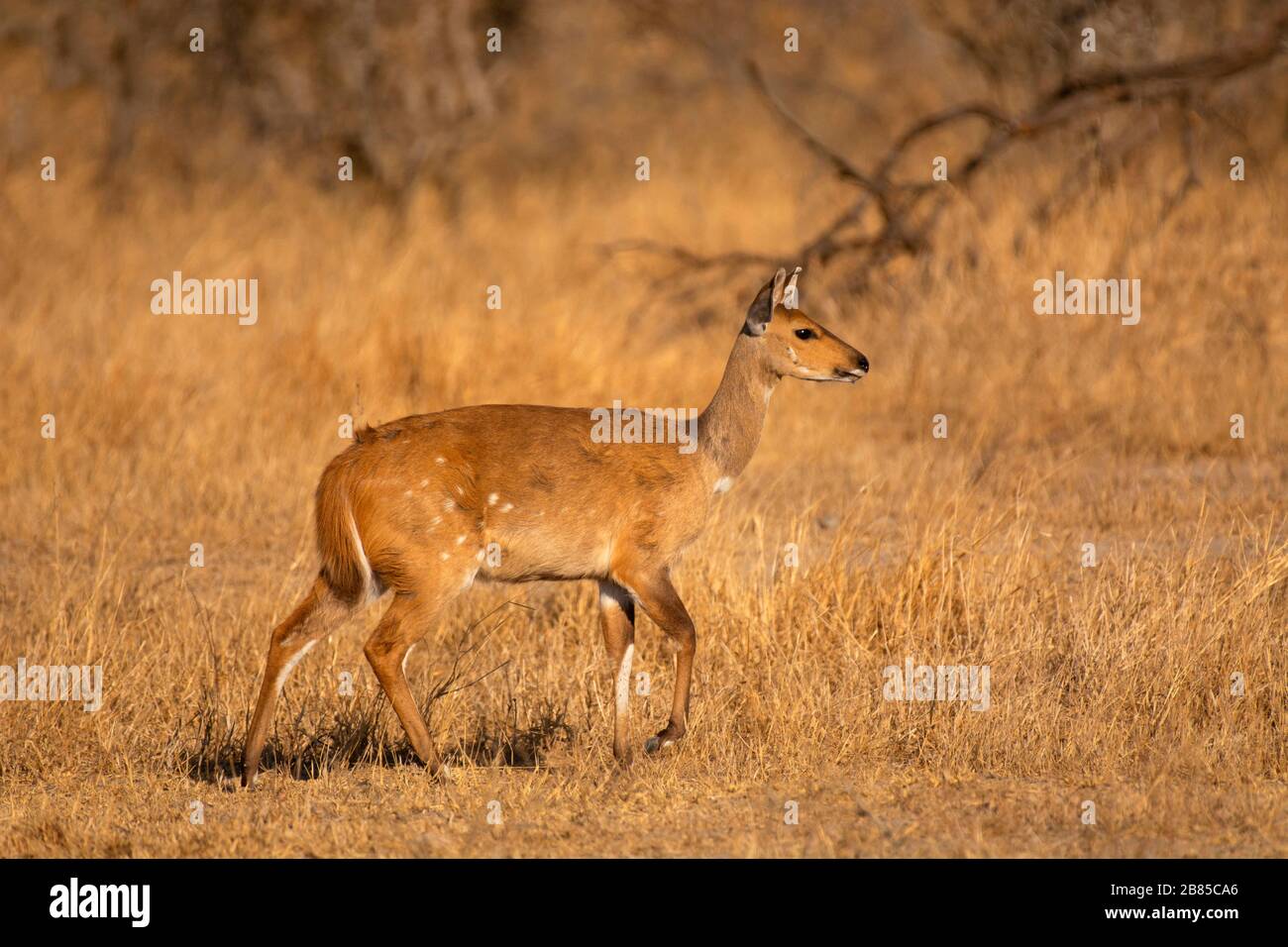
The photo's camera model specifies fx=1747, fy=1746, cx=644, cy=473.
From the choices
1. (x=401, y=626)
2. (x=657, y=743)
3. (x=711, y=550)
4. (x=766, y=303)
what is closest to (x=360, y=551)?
(x=401, y=626)

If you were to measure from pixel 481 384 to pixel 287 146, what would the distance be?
8.00 m

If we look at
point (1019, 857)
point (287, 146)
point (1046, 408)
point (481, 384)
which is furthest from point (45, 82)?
point (1019, 857)

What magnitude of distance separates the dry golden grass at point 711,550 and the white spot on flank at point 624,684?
0.20 meters

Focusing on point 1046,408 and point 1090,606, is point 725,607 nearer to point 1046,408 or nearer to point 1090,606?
point 1090,606

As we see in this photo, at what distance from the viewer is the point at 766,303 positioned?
668 cm

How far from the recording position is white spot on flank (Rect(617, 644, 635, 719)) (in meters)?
6.36

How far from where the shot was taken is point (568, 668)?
Result: 23.9 feet

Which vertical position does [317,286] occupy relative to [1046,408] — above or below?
above

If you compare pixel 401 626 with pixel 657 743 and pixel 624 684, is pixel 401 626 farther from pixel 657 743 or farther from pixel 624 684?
pixel 657 743

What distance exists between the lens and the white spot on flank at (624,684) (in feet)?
20.9

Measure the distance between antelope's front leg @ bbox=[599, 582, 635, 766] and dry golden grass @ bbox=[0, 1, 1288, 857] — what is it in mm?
210

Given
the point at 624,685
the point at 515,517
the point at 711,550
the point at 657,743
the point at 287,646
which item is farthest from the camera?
the point at 711,550

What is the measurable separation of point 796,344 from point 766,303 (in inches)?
7.7

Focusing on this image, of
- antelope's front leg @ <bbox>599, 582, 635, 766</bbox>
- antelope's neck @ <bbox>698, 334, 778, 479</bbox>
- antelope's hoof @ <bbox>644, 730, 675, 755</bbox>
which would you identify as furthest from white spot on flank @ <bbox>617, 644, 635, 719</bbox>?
antelope's neck @ <bbox>698, 334, 778, 479</bbox>
